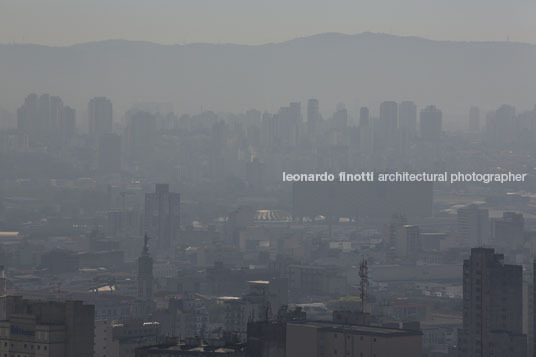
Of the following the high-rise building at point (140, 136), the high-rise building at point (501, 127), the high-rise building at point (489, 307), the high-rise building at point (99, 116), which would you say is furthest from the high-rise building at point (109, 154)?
the high-rise building at point (489, 307)

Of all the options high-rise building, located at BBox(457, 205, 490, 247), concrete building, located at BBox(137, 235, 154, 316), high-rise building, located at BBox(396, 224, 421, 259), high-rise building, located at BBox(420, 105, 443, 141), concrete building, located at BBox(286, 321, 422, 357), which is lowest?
concrete building, located at BBox(286, 321, 422, 357)

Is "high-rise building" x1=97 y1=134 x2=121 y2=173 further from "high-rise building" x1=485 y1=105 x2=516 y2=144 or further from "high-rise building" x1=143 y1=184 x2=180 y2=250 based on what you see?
"high-rise building" x1=485 y1=105 x2=516 y2=144

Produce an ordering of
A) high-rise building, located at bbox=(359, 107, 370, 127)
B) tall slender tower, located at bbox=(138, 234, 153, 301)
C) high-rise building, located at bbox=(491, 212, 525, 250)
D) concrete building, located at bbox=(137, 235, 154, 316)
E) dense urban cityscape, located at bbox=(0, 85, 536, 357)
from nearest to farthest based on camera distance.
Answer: dense urban cityscape, located at bbox=(0, 85, 536, 357), concrete building, located at bbox=(137, 235, 154, 316), tall slender tower, located at bbox=(138, 234, 153, 301), high-rise building, located at bbox=(491, 212, 525, 250), high-rise building, located at bbox=(359, 107, 370, 127)

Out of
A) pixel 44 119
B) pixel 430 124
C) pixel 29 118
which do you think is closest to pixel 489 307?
pixel 29 118

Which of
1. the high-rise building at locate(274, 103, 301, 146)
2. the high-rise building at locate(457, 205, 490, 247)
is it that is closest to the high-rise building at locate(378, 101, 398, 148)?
the high-rise building at locate(274, 103, 301, 146)

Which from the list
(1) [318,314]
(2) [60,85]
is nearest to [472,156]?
(2) [60,85]

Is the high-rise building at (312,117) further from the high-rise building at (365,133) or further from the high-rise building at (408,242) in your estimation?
the high-rise building at (408,242)
